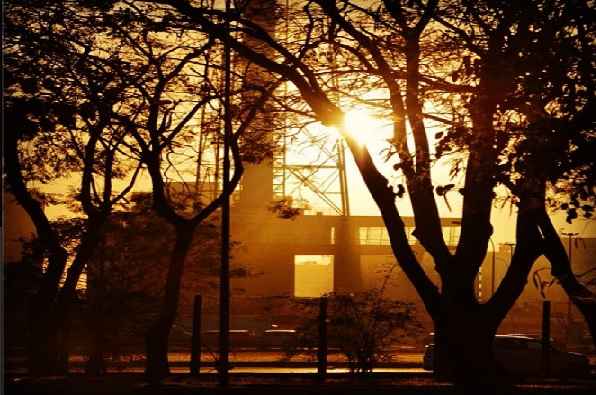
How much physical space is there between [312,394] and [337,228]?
39.4 m

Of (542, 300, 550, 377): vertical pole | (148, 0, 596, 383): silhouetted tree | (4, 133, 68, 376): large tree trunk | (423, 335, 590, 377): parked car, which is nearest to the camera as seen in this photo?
(148, 0, 596, 383): silhouetted tree

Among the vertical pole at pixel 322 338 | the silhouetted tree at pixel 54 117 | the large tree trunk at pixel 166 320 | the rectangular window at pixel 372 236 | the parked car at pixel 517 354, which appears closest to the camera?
the silhouetted tree at pixel 54 117

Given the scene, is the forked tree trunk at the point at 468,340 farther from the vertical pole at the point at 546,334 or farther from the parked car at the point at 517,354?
the parked car at the point at 517,354

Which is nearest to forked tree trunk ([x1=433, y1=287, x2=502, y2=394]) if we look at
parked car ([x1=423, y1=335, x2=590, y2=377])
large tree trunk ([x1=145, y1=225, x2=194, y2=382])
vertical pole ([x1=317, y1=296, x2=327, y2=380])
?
vertical pole ([x1=317, y1=296, x2=327, y2=380])

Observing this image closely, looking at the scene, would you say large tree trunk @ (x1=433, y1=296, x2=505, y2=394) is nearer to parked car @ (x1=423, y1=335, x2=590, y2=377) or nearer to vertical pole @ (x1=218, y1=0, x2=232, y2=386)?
vertical pole @ (x1=218, y1=0, x2=232, y2=386)

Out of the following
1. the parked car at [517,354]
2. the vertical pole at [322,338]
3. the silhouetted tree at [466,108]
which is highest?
the silhouetted tree at [466,108]

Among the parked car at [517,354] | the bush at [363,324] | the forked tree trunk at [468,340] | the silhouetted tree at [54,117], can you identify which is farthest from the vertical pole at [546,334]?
the silhouetted tree at [54,117]

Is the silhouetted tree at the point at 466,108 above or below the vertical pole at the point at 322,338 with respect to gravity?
above

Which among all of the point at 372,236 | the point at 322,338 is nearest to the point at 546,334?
the point at 322,338

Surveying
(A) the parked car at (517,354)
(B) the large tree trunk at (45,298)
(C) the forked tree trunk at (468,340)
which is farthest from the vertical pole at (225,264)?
(A) the parked car at (517,354)

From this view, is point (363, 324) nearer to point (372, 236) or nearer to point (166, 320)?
point (166, 320)

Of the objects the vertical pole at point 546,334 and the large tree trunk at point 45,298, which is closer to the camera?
the vertical pole at point 546,334

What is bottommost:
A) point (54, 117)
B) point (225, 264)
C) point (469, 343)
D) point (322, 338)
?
point (322, 338)

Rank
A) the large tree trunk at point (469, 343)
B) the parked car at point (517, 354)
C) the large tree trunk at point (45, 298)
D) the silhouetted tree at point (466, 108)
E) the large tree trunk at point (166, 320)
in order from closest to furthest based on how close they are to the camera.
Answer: the silhouetted tree at point (466, 108) < the large tree trunk at point (469, 343) < the large tree trunk at point (166, 320) < the large tree trunk at point (45, 298) < the parked car at point (517, 354)
